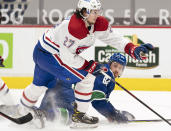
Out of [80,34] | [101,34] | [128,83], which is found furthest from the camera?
[128,83]

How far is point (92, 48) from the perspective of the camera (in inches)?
217

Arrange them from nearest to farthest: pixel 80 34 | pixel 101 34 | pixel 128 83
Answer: pixel 80 34 → pixel 101 34 → pixel 128 83

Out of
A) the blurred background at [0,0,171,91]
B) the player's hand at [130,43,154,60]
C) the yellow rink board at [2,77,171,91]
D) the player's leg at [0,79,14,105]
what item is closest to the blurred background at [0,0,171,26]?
the blurred background at [0,0,171,91]

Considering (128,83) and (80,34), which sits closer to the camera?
(80,34)

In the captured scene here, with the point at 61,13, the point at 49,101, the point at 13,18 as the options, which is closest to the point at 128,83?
the point at 61,13

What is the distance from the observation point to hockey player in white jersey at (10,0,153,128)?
3.03 meters

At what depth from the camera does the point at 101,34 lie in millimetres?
3254

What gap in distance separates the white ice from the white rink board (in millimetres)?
386

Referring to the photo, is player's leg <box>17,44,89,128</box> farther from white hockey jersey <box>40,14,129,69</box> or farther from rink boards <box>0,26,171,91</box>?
rink boards <box>0,26,171,91</box>

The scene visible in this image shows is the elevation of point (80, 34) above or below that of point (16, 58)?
above

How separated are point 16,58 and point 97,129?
8.76 ft

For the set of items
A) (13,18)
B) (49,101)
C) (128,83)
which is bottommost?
(128,83)

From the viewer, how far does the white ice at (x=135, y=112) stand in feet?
10.3

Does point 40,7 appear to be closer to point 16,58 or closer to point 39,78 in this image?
point 16,58
